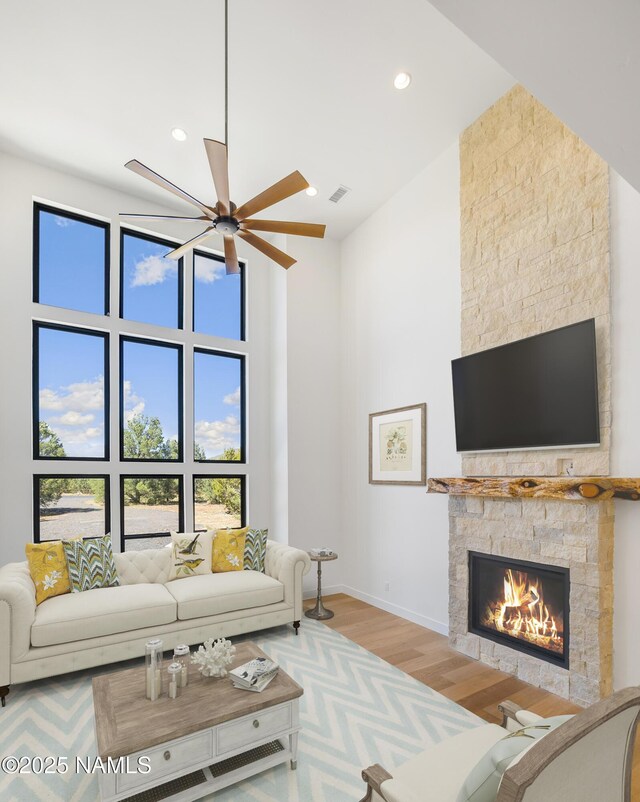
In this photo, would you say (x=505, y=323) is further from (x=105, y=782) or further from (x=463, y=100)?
(x=105, y=782)

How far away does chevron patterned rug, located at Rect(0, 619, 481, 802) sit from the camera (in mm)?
2168

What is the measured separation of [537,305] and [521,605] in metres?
2.12

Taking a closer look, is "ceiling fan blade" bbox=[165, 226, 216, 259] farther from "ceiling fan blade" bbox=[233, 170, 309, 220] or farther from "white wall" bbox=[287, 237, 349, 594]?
"white wall" bbox=[287, 237, 349, 594]

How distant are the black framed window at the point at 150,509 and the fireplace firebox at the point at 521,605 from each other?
10.2 feet

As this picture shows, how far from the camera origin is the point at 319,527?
5449mm

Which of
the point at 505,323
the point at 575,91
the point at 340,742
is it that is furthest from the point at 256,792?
the point at 505,323

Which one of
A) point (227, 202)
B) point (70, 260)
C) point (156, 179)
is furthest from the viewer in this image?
point (70, 260)

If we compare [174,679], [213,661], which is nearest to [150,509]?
[213,661]

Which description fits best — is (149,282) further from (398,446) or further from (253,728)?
(253,728)

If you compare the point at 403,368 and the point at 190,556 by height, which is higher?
the point at 403,368

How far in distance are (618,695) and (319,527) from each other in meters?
4.40

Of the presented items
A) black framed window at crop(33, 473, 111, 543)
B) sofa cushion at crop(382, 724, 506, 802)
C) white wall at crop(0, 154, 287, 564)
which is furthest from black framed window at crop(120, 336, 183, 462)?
sofa cushion at crop(382, 724, 506, 802)

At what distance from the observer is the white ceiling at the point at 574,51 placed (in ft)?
3.01

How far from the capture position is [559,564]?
3.05m
